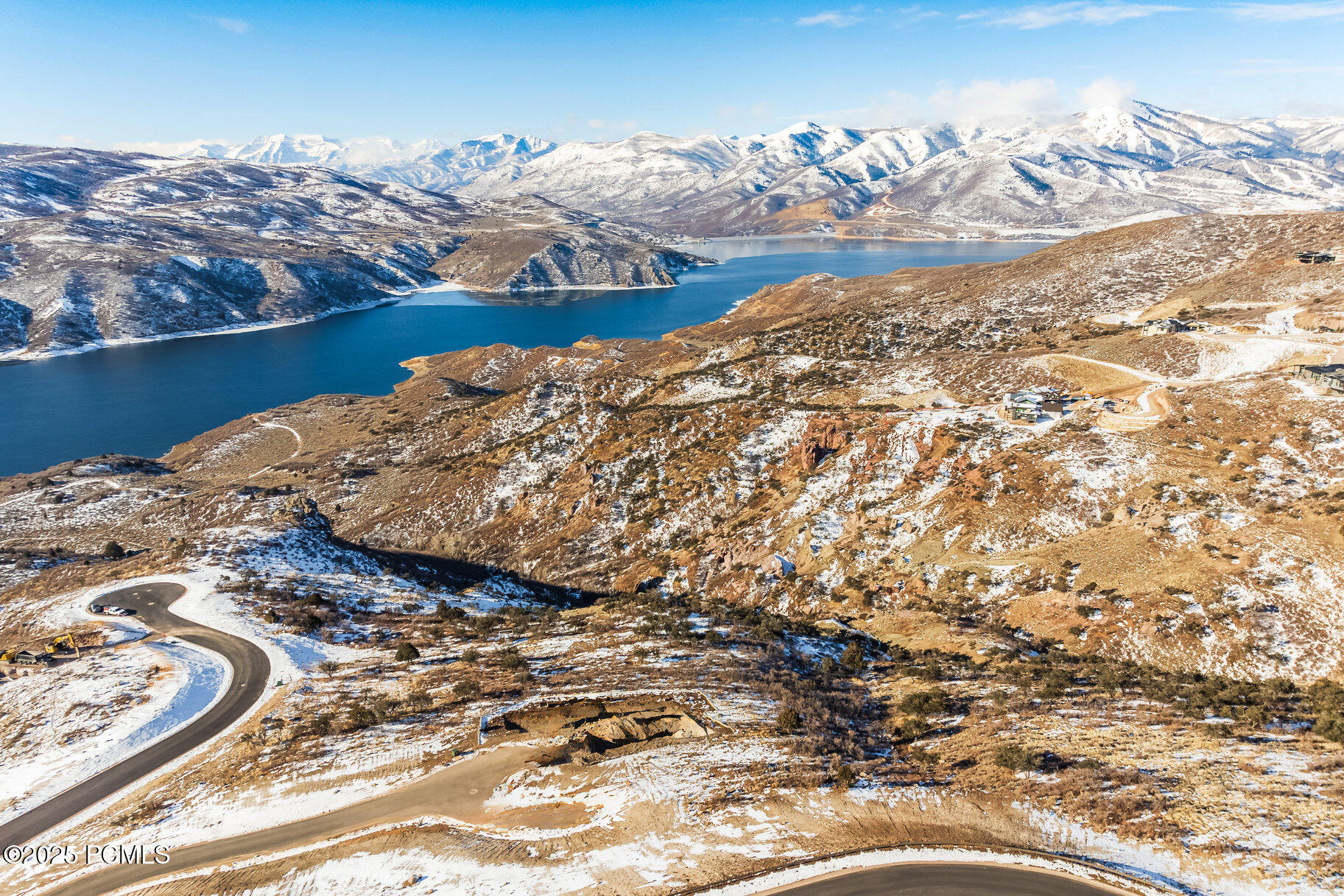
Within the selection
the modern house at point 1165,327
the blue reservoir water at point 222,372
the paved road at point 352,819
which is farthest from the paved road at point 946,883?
the blue reservoir water at point 222,372

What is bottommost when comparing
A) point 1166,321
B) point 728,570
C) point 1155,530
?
point 728,570

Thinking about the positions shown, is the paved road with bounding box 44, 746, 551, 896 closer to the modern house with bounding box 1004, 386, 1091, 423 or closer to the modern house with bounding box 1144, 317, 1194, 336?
the modern house with bounding box 1004, 386, 1091, 423

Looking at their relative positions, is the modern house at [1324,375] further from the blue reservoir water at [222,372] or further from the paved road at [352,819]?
the blue reservoir water at [222,372]

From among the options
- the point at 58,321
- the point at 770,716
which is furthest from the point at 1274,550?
the point at 58,321

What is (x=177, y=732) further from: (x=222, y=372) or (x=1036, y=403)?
(x=222, y=372)

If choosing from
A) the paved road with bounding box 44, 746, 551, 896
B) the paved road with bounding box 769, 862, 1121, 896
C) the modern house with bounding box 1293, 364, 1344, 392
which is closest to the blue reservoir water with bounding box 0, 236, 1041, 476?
the paved road with bounding box 44, 746, 551, 896

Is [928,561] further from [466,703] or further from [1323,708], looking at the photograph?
[466,703]
